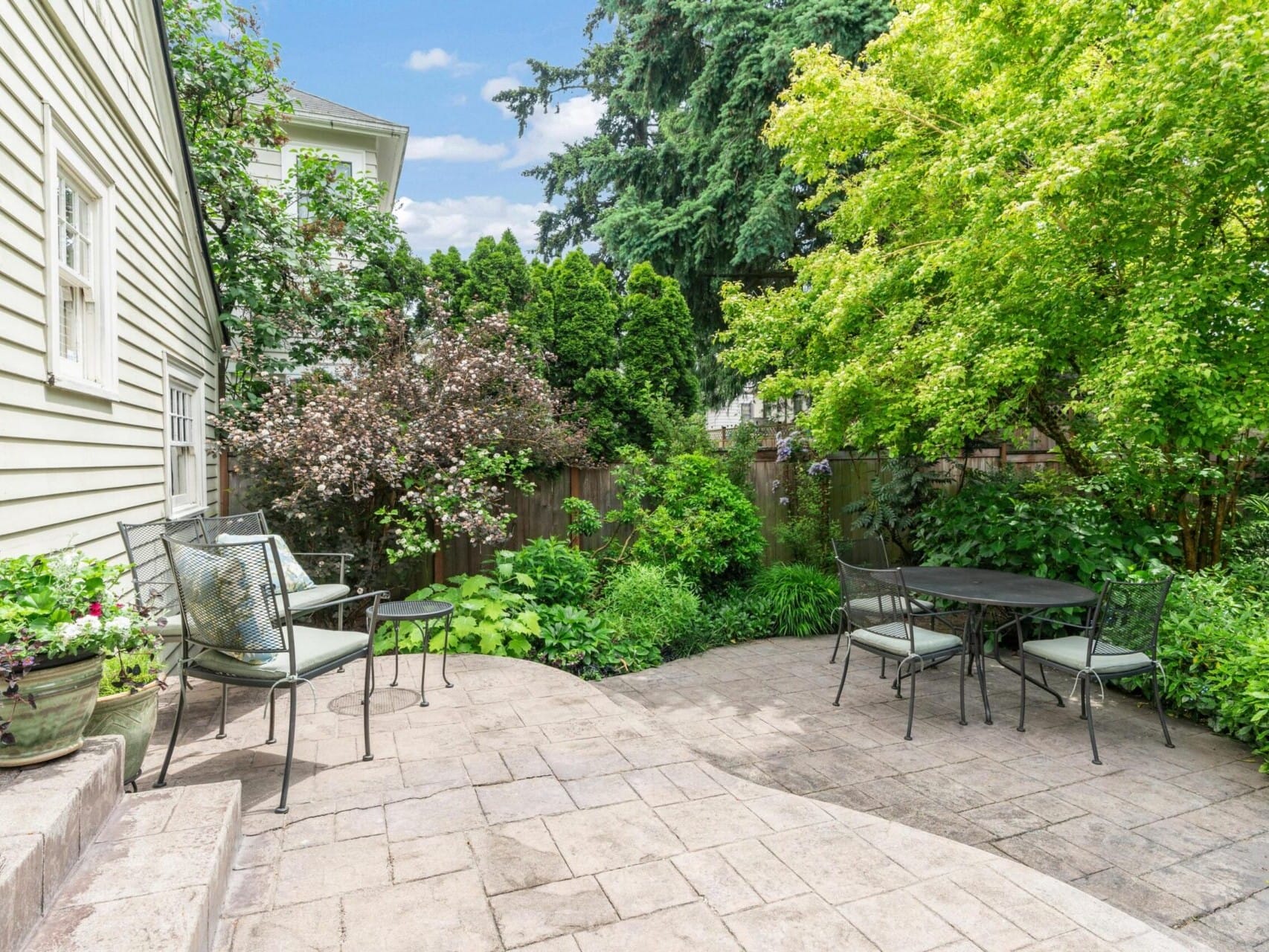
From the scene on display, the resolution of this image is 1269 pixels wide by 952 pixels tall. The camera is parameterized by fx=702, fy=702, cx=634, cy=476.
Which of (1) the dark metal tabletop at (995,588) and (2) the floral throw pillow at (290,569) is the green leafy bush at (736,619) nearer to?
(1) the dark metal tabletop at (995,588)

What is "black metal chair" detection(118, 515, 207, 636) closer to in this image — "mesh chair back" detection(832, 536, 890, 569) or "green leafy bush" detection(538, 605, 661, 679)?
"green leafy bush" detection(538, 605, 661, 679)

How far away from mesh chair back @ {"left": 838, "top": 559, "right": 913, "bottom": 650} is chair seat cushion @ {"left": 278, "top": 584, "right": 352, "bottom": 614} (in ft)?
10.4

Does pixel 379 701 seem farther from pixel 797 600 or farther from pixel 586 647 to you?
pixel 797 600

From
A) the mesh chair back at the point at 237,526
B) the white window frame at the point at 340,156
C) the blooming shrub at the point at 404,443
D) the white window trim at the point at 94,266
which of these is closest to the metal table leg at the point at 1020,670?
the blooming shrub at the point at 404,443

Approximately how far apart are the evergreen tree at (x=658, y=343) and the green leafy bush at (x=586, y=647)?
3.17 m

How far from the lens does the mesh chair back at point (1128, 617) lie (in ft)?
12.6

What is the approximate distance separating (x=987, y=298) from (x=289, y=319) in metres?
6.66

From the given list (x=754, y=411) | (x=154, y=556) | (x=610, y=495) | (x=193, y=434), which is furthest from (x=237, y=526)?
(x=754, y=411)

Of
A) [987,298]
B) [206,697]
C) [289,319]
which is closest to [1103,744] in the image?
[987,298]

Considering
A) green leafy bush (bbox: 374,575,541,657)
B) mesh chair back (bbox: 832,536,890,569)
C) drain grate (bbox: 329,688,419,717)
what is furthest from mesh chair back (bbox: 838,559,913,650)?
drain grate (bbox: 329,688,419,717)

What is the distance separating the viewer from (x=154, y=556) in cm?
380

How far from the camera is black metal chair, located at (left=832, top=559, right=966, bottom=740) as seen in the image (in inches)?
161

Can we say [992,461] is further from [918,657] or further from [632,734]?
[632,734]

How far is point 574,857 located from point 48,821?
1.51 meters
